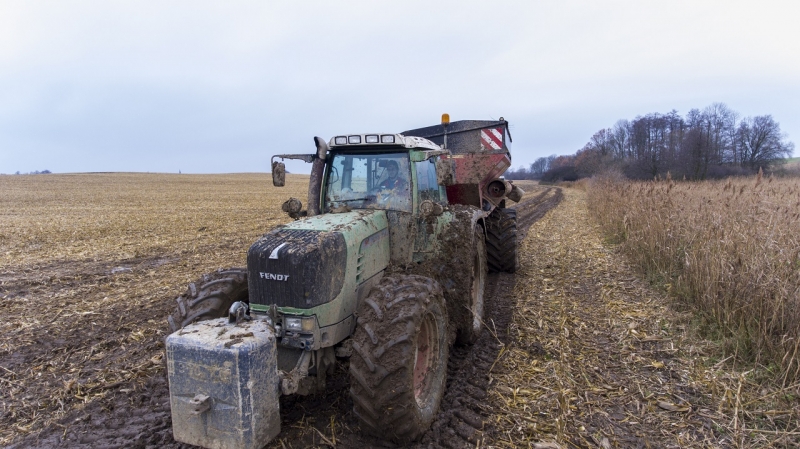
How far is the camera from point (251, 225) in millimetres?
15961

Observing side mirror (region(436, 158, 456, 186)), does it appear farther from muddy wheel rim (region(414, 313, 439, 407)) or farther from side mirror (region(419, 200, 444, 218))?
muddy wheel rim (region(414, 313, 439, 407))

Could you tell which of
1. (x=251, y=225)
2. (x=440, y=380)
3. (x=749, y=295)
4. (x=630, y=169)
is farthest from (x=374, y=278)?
(x=630, y=169)

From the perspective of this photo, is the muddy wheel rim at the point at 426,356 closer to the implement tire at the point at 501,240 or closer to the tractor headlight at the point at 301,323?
the tractor headlight at the point at 301,323

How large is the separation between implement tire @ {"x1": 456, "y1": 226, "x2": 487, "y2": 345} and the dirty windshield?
1116 mm

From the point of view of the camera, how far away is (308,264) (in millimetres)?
3316

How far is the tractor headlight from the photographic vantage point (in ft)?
11.1

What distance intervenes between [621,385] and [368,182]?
2930mm

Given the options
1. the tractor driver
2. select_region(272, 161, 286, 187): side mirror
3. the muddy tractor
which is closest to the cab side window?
the muddy tractor

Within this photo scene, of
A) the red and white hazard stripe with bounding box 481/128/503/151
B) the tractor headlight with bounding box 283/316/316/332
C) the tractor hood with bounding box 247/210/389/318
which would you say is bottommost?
the tractor headlight with bounding box 283/316/316/332

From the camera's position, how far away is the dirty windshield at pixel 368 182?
4531 millimetres

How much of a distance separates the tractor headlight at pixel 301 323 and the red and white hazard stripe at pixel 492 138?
5484mm

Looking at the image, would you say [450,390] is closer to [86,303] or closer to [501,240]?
[501,240]

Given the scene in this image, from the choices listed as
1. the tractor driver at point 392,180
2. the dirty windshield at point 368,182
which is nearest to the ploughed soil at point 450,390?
the dirty windshield at point 368,182

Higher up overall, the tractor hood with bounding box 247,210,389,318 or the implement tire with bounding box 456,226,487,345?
the tractor hood with bounding box 247,210,389,318
